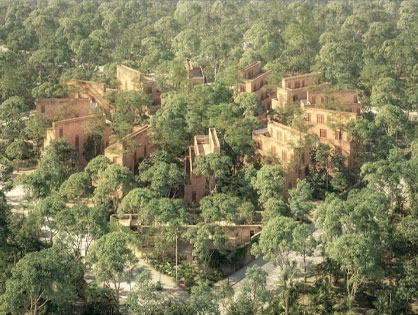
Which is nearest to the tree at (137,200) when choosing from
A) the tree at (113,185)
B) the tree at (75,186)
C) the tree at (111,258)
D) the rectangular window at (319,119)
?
the tree at (113,185)

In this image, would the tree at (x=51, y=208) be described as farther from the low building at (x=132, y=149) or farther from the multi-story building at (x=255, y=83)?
the multi-story building at (x=255, y=83)

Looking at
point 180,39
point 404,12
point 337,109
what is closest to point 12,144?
point 337,109

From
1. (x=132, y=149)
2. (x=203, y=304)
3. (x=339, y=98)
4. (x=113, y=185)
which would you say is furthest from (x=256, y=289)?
(x=339, y=98)

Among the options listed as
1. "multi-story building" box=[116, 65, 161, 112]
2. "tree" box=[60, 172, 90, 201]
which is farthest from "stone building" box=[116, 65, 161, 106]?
"tree" box=[60, 172, 90, 201]

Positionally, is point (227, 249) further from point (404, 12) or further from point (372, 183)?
point (404, 12)

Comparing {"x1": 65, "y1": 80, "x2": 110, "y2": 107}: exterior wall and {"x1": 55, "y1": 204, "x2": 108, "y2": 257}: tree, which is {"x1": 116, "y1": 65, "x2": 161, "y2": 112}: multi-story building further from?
{"x1": 55, "y1": 204, "x2": 108, "y2": 257}: tree

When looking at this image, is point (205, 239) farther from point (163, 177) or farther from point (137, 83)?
point (137, 83)

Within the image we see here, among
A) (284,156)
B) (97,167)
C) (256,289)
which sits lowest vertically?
(256,289)
